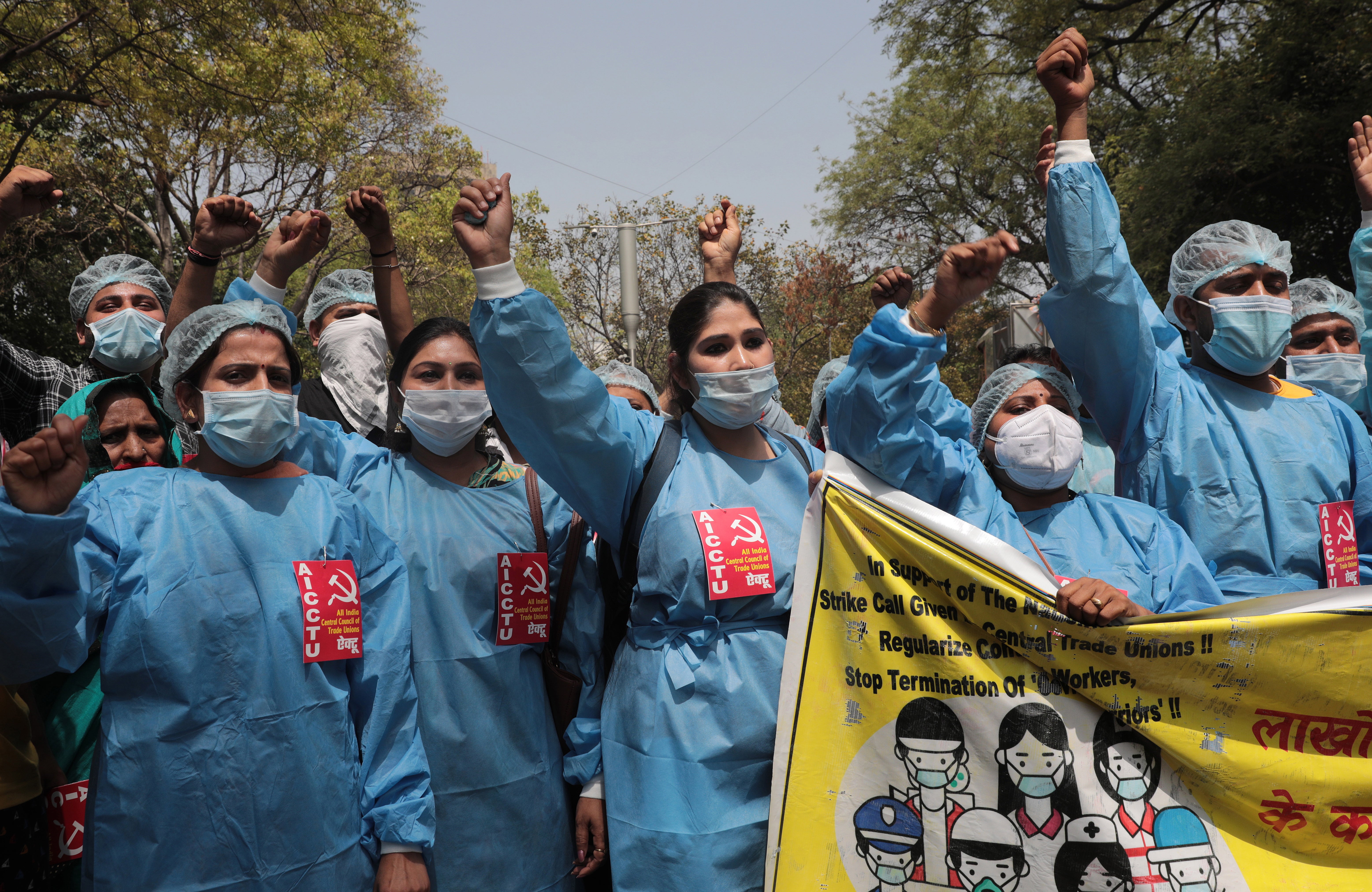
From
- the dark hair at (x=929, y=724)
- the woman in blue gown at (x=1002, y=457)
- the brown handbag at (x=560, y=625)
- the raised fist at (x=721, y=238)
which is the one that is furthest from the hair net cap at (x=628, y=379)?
the dark hair at (x=929, y=724)

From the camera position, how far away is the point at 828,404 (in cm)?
281

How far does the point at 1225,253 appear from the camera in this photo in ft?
12.3

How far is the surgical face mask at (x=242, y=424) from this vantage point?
8.96 ft

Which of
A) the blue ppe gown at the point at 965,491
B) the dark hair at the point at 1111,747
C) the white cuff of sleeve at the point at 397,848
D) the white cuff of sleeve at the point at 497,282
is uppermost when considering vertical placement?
the white cuff of sleeve at the point at 497,282

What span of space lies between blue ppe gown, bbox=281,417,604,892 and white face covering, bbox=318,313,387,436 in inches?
45.0

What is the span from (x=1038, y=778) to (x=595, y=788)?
50.2 inches

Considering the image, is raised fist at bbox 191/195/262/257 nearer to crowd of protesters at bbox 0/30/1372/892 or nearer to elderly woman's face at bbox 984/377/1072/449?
crowd of protesters at bbox 0/30/1372/892

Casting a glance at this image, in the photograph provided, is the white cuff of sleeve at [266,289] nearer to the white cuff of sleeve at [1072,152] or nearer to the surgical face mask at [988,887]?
the white cuff of sleeve at [1072,152]

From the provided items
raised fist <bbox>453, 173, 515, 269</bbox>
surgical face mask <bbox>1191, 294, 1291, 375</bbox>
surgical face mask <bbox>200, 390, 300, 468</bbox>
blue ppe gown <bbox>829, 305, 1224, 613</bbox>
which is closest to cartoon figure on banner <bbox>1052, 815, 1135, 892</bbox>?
blue ppe gown <bbox>829, 305, 1224, 613</bbox>

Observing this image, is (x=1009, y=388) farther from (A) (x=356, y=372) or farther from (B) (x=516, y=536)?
(A) (x=356, y=372)

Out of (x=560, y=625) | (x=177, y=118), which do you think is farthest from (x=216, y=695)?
(x=177, y=118)

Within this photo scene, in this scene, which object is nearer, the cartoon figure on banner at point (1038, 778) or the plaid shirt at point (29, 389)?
the cartoon figure on banner at point (1038, 778)

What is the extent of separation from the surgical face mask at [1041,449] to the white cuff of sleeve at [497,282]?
1.60 metres

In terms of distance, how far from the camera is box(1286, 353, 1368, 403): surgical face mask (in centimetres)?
453
